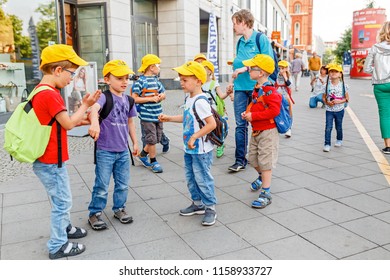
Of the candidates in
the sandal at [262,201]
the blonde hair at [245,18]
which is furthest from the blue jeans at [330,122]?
the sandal at [262,201]

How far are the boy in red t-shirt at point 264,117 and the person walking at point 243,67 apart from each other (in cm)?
97

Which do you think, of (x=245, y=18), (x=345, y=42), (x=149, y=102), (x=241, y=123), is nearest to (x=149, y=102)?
(x=149, y=102)

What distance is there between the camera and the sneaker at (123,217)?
12.3 feet

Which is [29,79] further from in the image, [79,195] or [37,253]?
[37,253]

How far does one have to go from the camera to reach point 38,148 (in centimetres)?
289

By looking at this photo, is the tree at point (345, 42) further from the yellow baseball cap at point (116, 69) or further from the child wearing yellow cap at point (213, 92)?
the yellow baseball cap at point (116, 69)

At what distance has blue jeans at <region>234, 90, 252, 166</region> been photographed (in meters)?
5.37

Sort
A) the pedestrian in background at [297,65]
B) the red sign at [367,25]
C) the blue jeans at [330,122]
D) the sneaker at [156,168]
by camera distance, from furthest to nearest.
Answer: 1. the red sign at [367,25]
2. the pedestrian in background at [297,65]
3. the blue jeans at [330,122]
4. the sneaker at [156,168]

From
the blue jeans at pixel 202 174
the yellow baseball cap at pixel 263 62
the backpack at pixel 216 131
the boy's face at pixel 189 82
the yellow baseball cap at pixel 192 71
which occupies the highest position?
the yellow baseball cap at pixel 263 62

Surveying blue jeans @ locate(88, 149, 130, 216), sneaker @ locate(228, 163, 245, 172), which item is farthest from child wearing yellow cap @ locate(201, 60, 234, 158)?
blue jeans @ locate(88, 149, 130, 216)

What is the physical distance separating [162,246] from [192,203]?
0.97 metres

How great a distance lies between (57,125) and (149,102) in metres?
2.56

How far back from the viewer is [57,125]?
2973 millimetres

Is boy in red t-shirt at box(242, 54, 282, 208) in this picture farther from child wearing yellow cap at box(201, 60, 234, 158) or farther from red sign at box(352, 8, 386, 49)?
red sign at box(352, 8, 386, 49)
